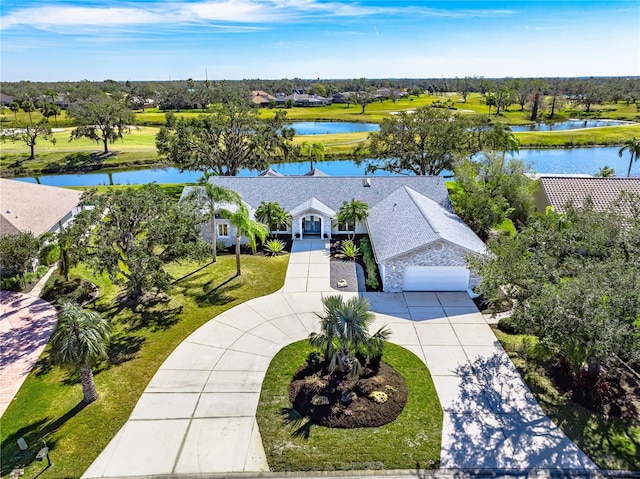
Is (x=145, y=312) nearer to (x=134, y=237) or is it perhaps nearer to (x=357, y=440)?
(x=134, y=237)

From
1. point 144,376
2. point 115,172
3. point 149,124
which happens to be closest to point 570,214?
point 144,376

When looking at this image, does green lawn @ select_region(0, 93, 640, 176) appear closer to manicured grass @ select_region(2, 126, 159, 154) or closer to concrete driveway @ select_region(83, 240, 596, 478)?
manicured grass @ select_region(2, 126, 159, 154)

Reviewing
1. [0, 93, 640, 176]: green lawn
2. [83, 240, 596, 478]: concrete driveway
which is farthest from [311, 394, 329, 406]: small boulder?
[0, 93, 640, 176]: green lawn

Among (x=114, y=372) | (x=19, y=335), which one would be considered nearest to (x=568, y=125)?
(x=114, y=372)

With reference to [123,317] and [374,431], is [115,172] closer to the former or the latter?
[123,317]

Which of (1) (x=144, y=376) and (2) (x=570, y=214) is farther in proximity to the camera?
(2) (x=570, y=214)

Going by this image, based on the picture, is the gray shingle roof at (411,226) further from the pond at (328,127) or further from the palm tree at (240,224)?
the pond at (328,127)

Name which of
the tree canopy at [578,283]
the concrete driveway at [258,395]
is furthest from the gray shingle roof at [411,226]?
the tree canopy at [578,283]
